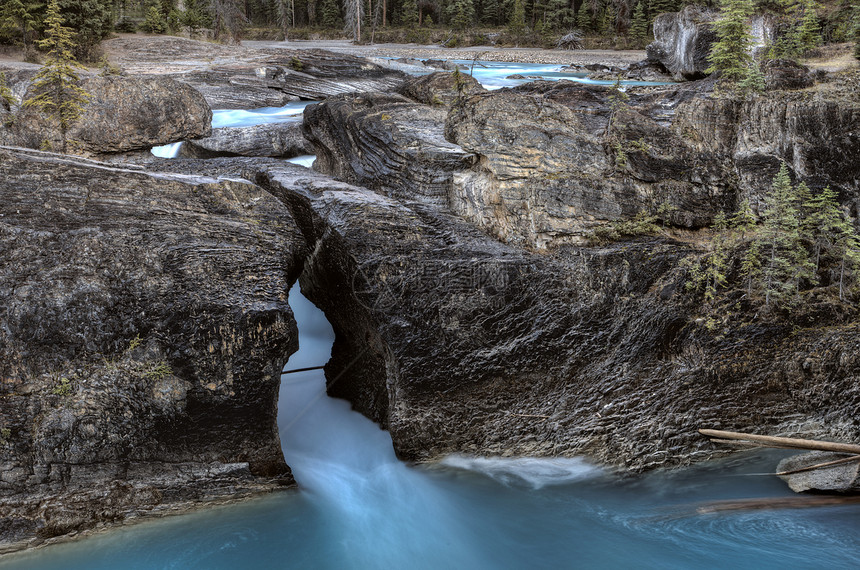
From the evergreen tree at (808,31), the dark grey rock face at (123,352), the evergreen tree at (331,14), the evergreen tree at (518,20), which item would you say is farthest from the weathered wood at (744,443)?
the evergreen tree at (331,14)

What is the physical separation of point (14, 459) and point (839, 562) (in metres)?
10.2

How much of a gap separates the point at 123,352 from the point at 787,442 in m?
9.17

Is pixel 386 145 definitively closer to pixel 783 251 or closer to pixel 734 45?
pixel 783 251

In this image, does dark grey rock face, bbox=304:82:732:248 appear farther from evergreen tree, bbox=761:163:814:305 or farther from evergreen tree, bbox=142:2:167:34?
evergreen tree, bbox=142:2:167:34

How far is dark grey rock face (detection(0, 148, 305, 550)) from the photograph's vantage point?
8273mm

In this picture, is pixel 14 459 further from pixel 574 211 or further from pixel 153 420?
pixel 574 211

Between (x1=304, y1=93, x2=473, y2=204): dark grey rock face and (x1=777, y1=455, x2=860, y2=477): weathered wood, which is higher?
(x1=304, y1=93, x2=473, y2=204): dark grey rock face

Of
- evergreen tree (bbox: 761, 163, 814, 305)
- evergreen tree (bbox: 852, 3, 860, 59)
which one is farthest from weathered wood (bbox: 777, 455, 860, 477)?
evergreen tree (bbox: 852, 3, 860, 59)

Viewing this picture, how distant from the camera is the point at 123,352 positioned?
866cm

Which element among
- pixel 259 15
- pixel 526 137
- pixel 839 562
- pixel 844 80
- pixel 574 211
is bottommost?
pixel 839 562

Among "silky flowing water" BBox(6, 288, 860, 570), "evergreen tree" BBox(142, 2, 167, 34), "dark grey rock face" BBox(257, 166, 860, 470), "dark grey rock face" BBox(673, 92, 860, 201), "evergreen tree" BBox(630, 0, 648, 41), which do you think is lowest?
"silky flowing water" BBox(6, 288, 860, 570)

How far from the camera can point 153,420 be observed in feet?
28.6

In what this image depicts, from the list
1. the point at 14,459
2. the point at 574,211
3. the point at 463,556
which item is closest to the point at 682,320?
the point at 574,211

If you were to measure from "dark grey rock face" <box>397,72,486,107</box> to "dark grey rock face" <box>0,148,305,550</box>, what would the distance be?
634cm
